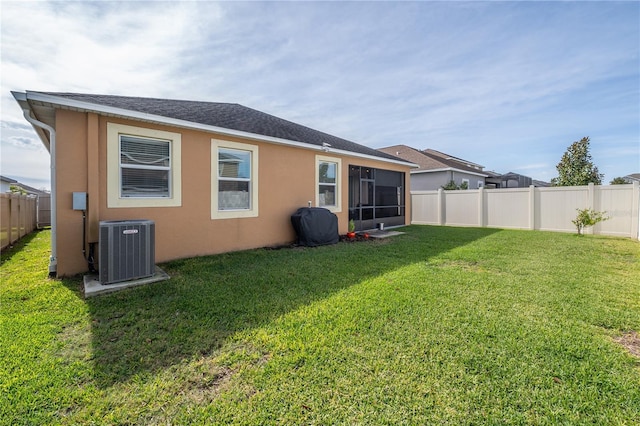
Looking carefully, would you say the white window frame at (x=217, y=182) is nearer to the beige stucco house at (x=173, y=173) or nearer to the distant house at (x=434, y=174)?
the beige stucco house at (x=173, y=173)

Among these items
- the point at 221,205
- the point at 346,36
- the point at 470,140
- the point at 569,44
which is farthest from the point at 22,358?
the point at 470,140

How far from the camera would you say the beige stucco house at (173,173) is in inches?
190

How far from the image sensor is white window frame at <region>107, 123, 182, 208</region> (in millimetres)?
5172

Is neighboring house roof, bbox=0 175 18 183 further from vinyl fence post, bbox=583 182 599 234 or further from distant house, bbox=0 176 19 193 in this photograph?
vinyl fence post, bbox=583 182 599 234

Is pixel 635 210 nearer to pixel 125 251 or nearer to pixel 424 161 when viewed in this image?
pixel 424 161

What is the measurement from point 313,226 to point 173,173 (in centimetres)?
377

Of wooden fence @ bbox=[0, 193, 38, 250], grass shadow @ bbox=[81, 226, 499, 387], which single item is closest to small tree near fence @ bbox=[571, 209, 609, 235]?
grass shadow @ bbox=[81, 226, 499, 387]

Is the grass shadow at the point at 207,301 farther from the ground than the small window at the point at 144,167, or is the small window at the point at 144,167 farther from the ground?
the small window at the point at 144,167

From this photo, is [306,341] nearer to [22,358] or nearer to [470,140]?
[22,358]

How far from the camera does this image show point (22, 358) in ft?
8.04

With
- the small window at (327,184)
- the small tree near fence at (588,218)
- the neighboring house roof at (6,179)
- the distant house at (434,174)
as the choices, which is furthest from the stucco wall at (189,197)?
the neighboring house roof at (6,179)

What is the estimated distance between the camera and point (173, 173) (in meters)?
5.89

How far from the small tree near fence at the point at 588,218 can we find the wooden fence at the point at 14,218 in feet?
58.9

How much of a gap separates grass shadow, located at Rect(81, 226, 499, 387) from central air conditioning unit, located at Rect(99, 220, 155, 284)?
1.39ft
